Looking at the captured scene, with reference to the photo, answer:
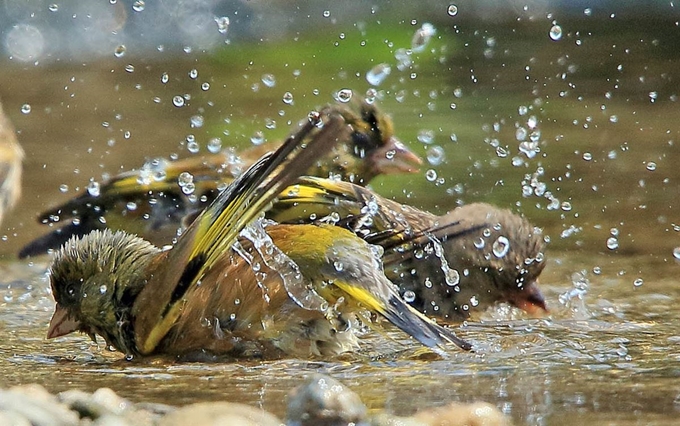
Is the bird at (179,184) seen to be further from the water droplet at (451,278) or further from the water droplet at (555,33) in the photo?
the water droplet at (555,33)

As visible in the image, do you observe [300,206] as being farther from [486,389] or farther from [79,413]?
[79,413]

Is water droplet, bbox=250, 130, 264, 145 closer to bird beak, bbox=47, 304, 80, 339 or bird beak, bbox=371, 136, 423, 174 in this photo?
bird beak, bbox=371, 136, 423, 174

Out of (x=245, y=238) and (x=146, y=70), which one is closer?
(x=245, y=238)

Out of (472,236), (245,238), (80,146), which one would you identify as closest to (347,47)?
(80,146)

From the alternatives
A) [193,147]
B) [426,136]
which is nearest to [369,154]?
[426,136]

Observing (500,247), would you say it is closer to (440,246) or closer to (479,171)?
(440,246)

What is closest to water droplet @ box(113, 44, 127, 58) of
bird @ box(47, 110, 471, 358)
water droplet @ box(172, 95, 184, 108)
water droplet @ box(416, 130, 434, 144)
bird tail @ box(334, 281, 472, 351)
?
water droplet @ box(172, 95, 184, 108)
